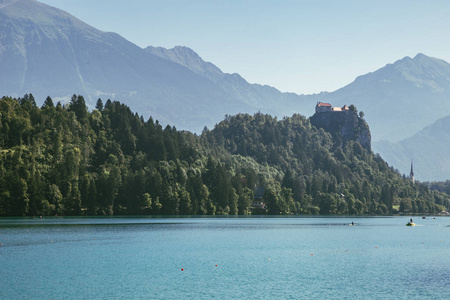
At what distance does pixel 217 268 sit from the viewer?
255 feet

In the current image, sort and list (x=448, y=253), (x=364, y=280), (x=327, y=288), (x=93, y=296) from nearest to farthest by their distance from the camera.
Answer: (x=93, y=296) → (x=327, y=288) → (x=364, y=280) → (x=448, y=253)

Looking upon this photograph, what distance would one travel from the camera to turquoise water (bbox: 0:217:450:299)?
6072 centimetres

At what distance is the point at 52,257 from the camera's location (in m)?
86.0

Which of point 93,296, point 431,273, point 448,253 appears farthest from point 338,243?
point 93,296

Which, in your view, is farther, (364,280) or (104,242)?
(104,242)

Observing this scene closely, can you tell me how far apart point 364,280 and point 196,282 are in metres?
19.4

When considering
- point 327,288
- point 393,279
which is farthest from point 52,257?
point 393,279

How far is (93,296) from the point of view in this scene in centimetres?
5784

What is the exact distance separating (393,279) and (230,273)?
1953 centimetres

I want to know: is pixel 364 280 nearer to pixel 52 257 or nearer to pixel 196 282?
pixel 196 282

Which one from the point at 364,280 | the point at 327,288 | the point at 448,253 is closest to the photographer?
the point at 327,288

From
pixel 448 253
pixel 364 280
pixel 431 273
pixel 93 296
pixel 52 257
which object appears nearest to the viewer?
pixel 93 296

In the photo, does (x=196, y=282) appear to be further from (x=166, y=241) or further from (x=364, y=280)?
(x=166, y=241)

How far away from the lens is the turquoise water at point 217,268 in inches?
2391
